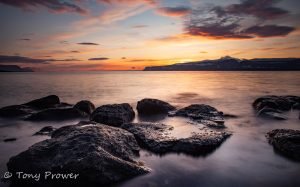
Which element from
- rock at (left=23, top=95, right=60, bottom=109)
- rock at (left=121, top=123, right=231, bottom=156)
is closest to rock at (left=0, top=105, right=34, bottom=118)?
rock at (left=23, top=95, right=60, bottom=109)

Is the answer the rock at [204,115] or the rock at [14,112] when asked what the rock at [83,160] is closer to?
the rock at [204,115]

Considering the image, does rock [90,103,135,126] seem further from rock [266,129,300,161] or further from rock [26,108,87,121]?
rock [266,129,300,161]

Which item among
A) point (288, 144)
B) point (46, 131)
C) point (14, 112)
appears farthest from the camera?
point (14, 112)

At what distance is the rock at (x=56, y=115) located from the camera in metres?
12.4

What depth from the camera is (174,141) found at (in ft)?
25.7

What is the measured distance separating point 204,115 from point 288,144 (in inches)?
206

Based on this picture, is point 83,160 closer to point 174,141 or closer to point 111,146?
point 111,146

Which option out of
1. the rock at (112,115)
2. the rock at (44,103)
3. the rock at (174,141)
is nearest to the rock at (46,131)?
the rock at (112,115)

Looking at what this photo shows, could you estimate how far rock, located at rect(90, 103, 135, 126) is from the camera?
1095cm

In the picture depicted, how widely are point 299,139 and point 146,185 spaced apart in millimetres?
4841

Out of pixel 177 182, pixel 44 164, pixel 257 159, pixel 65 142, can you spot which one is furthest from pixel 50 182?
pixel 257 159

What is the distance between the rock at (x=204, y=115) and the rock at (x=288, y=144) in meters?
3.10

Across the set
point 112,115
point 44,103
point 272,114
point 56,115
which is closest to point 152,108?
point 112,115

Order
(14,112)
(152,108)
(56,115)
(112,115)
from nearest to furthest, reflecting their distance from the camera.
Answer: (112,115)
(56,115)
(14,112)
(152,108)
